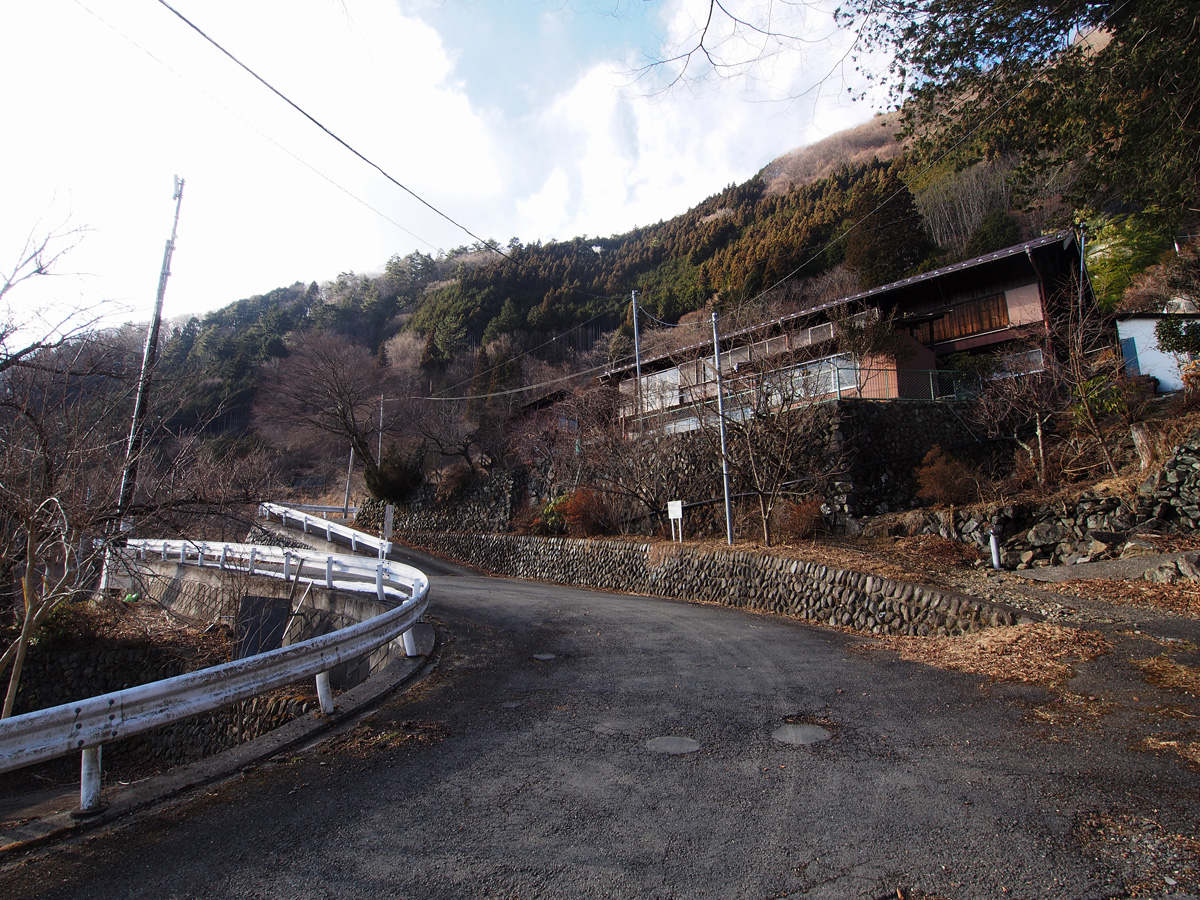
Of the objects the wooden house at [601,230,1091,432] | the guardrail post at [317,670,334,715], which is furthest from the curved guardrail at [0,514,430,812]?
the wooden house at [601,230,1091,432]

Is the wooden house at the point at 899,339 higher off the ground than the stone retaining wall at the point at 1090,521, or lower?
higher

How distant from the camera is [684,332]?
33.1 meters

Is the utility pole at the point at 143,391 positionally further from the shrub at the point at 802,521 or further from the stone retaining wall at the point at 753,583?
the shrub at the point at 802,521

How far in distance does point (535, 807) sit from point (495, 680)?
3.17 m

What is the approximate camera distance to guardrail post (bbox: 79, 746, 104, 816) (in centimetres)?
331

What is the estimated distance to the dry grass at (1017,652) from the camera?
6168mm

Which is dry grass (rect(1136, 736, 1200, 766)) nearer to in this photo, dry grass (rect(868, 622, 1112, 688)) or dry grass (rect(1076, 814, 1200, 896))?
dry grass (rect(1076, 814, 1200, 896))

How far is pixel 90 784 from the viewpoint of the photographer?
3.33 metres

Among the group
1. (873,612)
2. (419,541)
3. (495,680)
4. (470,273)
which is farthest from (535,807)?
(470,273)

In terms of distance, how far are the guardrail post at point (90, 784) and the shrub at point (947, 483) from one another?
15.7m

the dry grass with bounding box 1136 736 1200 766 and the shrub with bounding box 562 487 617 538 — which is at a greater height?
the shrub with bounding box 562 487 617 538

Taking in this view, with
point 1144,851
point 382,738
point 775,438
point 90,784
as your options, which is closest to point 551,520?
point 775,438

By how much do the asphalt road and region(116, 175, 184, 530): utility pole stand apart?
4.87 meters

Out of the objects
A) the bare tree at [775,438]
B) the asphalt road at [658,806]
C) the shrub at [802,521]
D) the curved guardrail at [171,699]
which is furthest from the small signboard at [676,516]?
the asphalt road at [658,806]
